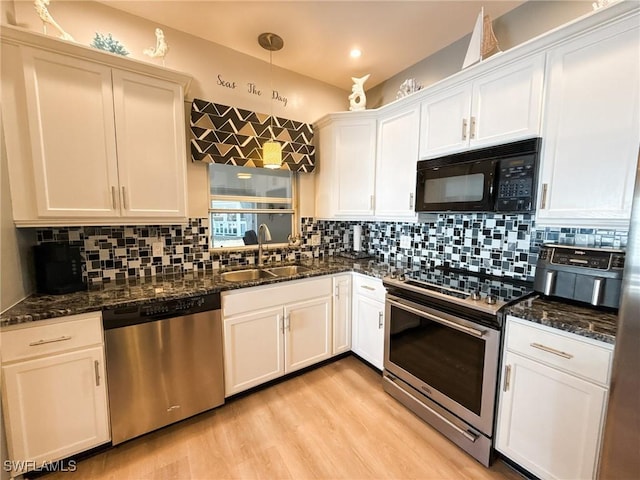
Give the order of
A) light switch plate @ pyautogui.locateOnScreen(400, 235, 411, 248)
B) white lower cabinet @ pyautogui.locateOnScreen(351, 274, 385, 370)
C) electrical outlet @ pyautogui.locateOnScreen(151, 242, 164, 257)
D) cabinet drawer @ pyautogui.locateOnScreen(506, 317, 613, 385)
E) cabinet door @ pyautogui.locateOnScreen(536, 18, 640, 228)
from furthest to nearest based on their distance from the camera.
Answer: light switch plate @ pyautogui.locateOnScreen(400, 235, 411, 248) < white lower cabinet @ pyautogui.locateOnScreen(351, 274, 385, 370) < electrical outlet @ pyautogui.locateOnScreen(151, 242, 164, 257) < cabinet door @ pyautogui.locateOnScreen(536, 18, 640, 228) < cabinet drawer @ pyautogui.locateOnScreen(506, 317, 613, 385)

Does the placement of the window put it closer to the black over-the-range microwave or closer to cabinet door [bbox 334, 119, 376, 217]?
cabinet door [bbox 334, 119, 376, 217]

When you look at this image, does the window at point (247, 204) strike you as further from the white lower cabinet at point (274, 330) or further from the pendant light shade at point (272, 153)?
the white lower cabinet at point (274, 330)

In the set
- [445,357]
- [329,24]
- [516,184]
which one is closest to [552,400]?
[445,357]

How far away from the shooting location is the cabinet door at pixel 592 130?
1.22 m

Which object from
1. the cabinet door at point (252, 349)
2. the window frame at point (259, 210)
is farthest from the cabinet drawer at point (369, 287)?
the window frame at point (259, 210)

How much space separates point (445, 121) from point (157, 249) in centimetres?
244

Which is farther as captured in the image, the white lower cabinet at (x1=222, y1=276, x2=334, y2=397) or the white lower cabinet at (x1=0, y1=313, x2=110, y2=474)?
the white lower cabinet at (x1=222, y1=276, x2=334, y2=397)

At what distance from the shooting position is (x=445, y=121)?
193 centimetres

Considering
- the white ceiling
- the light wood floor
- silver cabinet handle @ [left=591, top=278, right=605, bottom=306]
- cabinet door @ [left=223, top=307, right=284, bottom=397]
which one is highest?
the white ceiling

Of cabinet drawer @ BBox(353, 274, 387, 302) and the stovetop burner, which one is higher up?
the stovetop burner

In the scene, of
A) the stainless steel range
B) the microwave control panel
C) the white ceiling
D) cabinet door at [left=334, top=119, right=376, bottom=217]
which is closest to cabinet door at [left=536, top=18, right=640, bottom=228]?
the microwave control panel

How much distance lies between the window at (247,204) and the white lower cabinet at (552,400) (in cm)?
208

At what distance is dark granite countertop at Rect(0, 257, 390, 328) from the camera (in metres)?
1.33

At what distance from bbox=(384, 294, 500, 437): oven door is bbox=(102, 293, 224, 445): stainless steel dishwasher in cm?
130
